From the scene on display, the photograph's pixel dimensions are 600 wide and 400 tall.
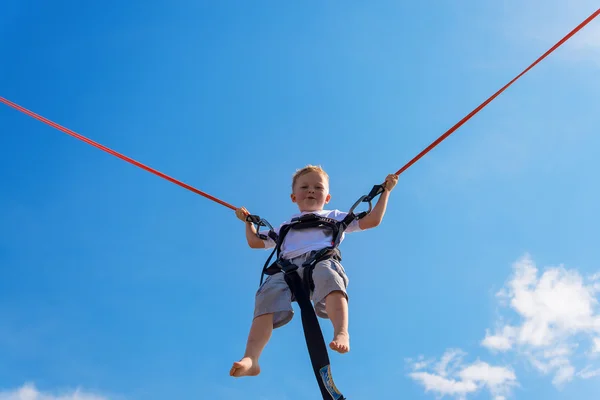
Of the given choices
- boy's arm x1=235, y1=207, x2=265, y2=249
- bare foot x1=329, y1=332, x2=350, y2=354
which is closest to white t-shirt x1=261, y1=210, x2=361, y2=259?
boy's arm x1=235, y1=207, x2=265, y2=249

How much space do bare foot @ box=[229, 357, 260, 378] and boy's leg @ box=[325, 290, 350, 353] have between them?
588mm

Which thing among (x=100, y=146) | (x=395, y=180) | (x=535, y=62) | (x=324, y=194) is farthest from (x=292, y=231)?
(x=535, y=62)

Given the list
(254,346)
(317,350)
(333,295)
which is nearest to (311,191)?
(333,295)

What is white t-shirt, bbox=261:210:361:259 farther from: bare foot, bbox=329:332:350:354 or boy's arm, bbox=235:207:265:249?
bare foot, bbox=329:332:350:354

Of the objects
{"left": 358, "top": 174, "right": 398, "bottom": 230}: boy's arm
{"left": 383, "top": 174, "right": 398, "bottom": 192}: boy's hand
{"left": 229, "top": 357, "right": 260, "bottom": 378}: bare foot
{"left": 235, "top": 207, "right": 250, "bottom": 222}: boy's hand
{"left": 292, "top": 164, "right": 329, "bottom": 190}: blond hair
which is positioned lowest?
{"left": 229, "top": 357, "right": 260, "bottom": 378}: bare foot

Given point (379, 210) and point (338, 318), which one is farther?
point (379, 210)

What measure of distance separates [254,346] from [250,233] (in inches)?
55.5

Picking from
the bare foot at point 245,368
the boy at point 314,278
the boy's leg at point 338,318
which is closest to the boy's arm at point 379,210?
the boy at point 314,278

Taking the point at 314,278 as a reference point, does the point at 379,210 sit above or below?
above

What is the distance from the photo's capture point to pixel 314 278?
460 cm

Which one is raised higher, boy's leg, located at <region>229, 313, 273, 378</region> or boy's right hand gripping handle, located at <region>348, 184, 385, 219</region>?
boy's right hand gripping handle, located at <region>348, 184, 385, 219</region>

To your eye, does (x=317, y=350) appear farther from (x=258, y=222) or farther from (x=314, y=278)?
(x=258, y=222)

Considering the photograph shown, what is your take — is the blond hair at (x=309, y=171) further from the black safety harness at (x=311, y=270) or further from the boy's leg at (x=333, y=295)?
the boy's leg at (x=333, y=295)

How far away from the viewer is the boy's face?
5.40 m
